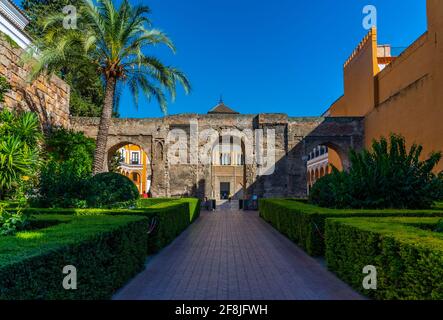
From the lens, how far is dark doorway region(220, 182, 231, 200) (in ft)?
152

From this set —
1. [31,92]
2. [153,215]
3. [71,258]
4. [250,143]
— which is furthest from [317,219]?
[250,143]

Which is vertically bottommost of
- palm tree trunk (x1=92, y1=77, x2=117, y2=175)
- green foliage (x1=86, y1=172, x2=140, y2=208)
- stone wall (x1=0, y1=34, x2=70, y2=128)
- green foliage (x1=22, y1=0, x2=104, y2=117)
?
green foliage (x1=86, y1=172, x2=140, y2=208)

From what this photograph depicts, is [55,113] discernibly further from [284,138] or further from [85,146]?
[284,138]

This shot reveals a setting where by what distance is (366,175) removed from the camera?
33.8ft

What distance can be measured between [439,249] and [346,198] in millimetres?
6796

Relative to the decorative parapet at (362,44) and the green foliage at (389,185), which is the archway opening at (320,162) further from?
the green foliage at (389,185)

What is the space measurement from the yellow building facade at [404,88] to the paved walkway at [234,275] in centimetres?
1120

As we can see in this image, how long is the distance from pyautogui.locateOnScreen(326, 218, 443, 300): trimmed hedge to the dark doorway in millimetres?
39836

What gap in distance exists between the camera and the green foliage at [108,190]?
1090 centimetres

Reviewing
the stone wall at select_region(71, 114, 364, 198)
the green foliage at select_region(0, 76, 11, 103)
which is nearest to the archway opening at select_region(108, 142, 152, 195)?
the stone wall at select_region(71, 114, 364, 198)

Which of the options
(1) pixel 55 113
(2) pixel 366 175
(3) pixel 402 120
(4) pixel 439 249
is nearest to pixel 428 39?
(3) pixel 402 120

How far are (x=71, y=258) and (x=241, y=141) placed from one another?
23251 mm

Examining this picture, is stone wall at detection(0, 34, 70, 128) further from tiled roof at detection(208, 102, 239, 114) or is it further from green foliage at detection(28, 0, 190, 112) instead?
tiled roof at detection(208, 102, 239, 114)

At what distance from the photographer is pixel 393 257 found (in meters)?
4.24
